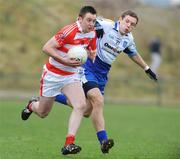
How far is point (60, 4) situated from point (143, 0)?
5.19 metres

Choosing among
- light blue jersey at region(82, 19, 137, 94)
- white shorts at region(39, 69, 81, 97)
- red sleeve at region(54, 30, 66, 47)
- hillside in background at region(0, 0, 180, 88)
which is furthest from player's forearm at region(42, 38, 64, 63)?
hillside in background at region(0, 0, 180, 88)

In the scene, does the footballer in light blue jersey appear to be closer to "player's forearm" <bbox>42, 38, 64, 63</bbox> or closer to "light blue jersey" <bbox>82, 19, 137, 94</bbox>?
"light blue jersey" <bbox>82, 19, 137, 94</bbox>

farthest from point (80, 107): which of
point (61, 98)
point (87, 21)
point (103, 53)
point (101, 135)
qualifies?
point (61, 98)

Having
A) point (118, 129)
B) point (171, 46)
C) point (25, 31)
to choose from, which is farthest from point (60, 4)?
point (118, 129)

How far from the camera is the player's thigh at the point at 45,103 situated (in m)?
10.6

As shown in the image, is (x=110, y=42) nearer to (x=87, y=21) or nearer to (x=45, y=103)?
(x=87, y=21)

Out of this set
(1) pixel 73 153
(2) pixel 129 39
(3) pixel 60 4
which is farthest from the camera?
(3) pixel 60 4

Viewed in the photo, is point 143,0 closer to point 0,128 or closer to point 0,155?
point 0,128

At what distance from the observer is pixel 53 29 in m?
35.9

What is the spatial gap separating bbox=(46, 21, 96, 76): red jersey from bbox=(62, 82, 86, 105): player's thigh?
198mm

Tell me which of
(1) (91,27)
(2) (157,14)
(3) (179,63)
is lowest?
(1) (91,27)

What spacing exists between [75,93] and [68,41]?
778 millimetres

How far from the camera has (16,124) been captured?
17.1 metres

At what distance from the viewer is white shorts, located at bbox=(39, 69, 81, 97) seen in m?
10.2
